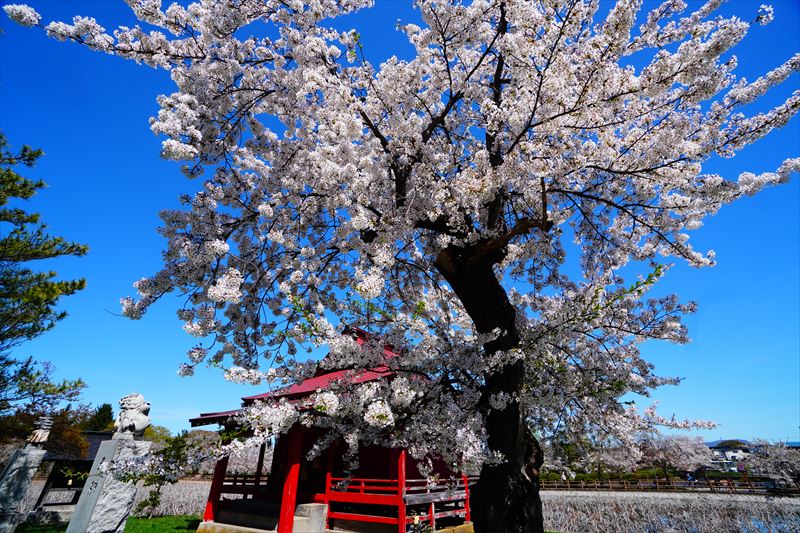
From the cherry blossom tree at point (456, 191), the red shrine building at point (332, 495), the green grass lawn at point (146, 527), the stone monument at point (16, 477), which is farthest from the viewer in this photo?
the green grass lawn at point (146, 527)

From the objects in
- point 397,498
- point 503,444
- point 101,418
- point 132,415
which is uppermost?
point 101,418

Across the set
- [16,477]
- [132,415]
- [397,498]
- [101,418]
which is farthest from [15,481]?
[101,418]

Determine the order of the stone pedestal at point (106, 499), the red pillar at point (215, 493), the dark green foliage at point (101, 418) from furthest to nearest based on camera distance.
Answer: the dark green foliage at point (101, 418), the red pillar at point (215, 493), the stone pedestal at point (106, 499)

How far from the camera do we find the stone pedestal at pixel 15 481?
938 cm

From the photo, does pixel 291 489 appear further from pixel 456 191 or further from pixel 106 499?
pixel 456 191

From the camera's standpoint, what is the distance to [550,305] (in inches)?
286

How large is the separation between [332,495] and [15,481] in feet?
27.0

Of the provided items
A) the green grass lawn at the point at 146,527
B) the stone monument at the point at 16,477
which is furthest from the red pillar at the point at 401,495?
the stone monument at the point at 16,477

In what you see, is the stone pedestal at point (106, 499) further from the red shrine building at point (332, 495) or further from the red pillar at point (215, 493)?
the red pillar at point (215, 493)

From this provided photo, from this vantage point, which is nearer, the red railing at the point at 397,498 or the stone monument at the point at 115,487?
the stone monument at the point at 115,487

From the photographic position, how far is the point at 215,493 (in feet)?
40.0

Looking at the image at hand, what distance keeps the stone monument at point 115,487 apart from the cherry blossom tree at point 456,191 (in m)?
2.19

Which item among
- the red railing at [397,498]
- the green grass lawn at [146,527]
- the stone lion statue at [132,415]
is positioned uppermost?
the stone lion statue at [132,415]

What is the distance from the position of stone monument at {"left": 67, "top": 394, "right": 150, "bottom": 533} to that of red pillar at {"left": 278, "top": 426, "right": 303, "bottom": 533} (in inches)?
147
